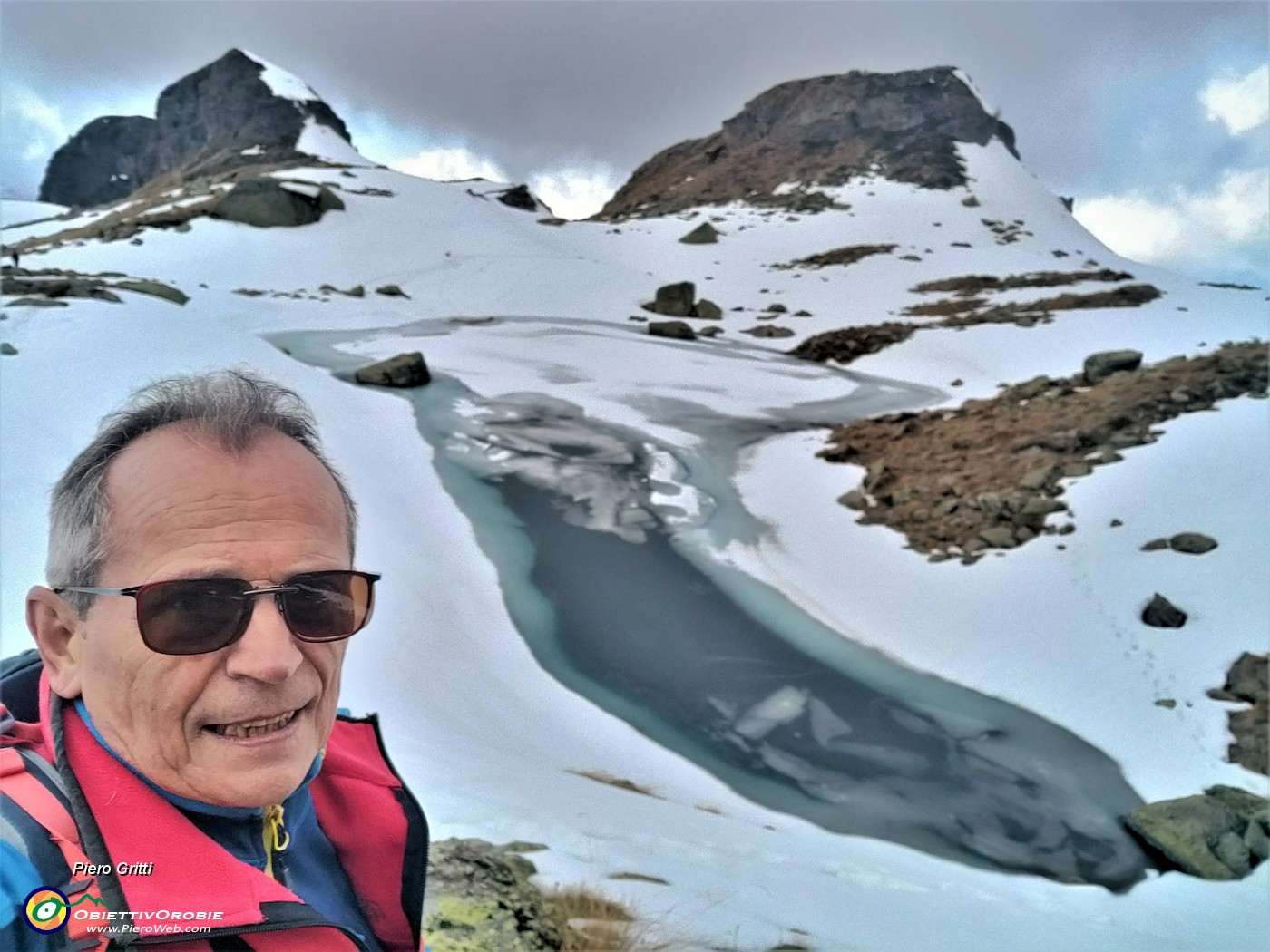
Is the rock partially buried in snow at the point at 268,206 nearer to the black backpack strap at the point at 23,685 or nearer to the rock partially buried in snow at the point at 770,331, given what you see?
the rock partially buried in snow at the point at 770,331

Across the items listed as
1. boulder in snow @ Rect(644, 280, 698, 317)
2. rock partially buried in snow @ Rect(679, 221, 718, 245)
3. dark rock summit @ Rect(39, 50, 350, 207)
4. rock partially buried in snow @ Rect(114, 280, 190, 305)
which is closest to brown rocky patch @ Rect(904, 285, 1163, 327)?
boulder in snow @ Rect(644, 280, 698, 317)

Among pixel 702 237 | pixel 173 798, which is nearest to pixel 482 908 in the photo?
pixel 173 798

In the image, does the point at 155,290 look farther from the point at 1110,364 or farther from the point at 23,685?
the point at 1110,364

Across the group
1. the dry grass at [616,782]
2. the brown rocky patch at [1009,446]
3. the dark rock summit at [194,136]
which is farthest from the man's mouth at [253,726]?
the dark rock summit at [194,136]

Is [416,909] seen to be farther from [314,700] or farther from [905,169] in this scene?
[905,169]

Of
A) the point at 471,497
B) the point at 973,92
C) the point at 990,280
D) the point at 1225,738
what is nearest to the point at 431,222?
the point at 990,280

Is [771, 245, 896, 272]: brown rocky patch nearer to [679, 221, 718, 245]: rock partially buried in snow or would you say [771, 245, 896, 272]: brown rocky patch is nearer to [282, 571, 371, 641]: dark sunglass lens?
[679, 221, 718, 245]: rock partially buried in snow
